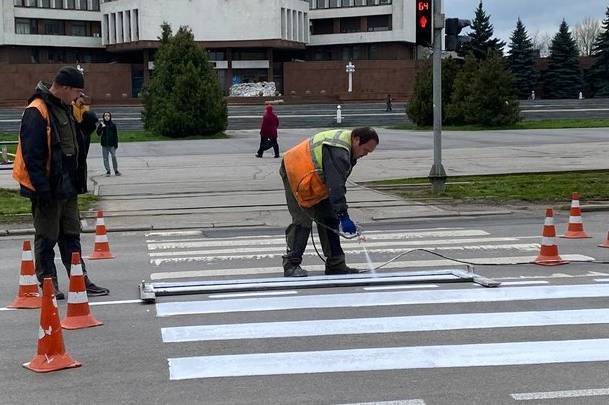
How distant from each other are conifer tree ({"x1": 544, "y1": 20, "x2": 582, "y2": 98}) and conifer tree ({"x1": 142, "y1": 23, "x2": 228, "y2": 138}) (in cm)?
6152

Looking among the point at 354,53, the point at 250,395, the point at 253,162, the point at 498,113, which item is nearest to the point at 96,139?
the point at 253,162

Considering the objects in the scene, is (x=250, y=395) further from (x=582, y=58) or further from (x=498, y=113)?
(x=582, y=58)

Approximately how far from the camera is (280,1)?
299 ft

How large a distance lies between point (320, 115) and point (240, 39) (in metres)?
30.3

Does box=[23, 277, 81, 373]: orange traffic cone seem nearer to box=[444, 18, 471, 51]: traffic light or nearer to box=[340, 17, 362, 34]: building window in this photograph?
box=[444, 18, 471, 51]: traffic light

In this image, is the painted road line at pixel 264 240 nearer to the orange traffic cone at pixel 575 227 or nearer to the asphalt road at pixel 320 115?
the orange traffic cone at pixel 575 227

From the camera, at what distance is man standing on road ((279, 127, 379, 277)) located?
827 centimetres

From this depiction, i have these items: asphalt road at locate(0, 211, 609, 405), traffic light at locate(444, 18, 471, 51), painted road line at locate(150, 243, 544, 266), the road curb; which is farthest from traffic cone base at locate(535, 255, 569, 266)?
traffic light at locate(444, 18, 471, 51)

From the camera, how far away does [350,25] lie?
9919 cm

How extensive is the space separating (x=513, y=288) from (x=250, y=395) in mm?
3894

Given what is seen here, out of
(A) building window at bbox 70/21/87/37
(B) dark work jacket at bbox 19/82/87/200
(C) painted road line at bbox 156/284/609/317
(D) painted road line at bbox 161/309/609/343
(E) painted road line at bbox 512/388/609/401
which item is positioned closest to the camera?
(E) painted road line at bbox 512/388/609/401

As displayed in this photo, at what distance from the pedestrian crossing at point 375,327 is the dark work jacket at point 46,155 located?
1.48 metres

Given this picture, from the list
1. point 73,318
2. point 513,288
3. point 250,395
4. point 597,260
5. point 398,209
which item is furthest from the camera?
point 398,209

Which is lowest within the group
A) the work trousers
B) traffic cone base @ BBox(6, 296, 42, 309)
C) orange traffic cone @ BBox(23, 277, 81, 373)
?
traffic cone base @ BBox(6, 296, 42, 309)
